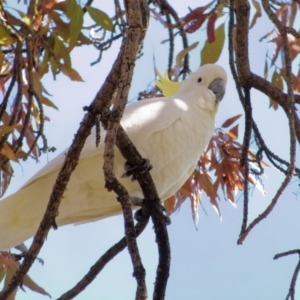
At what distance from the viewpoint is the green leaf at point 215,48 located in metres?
2.02

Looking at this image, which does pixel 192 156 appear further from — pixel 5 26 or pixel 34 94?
pixel 5 26

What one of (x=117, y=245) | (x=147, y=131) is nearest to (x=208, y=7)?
(x=147, y=131)

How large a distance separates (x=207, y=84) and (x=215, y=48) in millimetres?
532

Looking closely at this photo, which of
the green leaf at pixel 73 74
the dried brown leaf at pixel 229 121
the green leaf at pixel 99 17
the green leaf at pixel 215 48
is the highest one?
the green leaf at pixel 99 17

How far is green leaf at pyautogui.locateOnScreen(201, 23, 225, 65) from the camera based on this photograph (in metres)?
2.02

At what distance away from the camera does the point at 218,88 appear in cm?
253

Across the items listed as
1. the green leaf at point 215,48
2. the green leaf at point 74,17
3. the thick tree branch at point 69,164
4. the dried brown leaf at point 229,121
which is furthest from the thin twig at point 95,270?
the dried brown leaf at point 229,121

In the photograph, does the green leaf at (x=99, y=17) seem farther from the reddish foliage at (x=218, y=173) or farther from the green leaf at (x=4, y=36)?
the reddish foliage at (x=218, y=173)

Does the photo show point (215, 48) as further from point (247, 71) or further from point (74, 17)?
point (74, 17)

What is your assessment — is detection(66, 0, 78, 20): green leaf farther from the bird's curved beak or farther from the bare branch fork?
the bird's curved beak

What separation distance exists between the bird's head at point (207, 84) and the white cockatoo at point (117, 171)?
0.73 ft

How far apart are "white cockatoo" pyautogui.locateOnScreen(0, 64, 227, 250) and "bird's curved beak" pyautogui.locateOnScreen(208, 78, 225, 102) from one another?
0.92ft

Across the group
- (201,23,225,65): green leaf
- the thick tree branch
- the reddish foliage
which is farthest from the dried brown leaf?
the thick tree branch

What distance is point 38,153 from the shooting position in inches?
86.0
